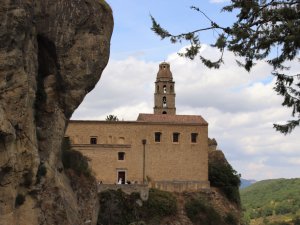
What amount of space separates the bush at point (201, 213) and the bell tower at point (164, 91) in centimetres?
2223

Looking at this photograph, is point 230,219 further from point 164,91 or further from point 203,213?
point 164,91

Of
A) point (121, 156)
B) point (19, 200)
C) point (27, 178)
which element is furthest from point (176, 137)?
point (19, 200)

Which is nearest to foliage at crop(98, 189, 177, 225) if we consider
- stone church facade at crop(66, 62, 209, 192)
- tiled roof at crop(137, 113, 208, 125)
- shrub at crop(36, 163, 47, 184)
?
stone church facade at crop(66, 62, 209, 192)

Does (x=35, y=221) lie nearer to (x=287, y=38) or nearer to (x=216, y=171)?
(x=287, y=38)

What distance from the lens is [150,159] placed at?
4047 centimetres

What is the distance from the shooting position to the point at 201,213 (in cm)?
3875

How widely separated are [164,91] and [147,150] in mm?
21321

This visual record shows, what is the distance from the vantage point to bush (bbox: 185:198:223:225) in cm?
→ 3847

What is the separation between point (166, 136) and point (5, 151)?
21441 mm

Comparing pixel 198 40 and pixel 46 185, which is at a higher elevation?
pixel 198 40

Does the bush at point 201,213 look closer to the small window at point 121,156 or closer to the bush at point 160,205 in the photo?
the bush at point 160,205

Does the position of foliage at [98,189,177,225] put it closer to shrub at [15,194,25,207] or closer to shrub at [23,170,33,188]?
shrub at [23,170,33,188]

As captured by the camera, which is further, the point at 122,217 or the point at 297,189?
the point at 297,189

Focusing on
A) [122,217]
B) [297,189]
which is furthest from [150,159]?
[297,189]
